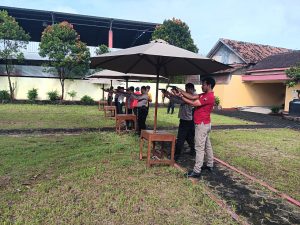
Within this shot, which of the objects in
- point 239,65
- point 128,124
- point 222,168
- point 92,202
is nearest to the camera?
point 92,202

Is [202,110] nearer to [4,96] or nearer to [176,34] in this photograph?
[4,96]

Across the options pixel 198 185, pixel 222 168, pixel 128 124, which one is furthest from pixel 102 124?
pixel 198 185

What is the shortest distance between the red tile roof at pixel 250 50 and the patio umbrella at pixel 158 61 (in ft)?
62.0

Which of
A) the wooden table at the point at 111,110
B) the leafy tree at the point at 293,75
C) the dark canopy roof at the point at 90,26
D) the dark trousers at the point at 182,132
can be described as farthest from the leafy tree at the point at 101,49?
the dark trousers at the point at 182,132

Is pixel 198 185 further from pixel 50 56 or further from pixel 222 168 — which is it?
pixel 50 56

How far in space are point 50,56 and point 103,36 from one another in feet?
34.6

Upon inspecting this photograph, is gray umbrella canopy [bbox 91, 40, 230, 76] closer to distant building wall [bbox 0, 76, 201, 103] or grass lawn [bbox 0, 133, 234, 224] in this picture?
grass lawn [bbox 0, 133, 234, 224]

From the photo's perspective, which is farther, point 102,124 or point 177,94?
point 102,124

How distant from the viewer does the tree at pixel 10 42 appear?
18.7 meters

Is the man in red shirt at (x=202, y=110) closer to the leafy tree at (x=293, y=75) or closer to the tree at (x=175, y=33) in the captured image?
the leafy tree at (x=293, y=75)

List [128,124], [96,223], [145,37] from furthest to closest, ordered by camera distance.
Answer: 1. [145,37]
2. [128,124]
3. [96,223]

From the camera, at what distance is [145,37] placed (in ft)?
93.9

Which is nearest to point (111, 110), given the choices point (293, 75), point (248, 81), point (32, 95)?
point (32, 95)

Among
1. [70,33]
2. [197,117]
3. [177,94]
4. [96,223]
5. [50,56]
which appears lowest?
[96,223]
